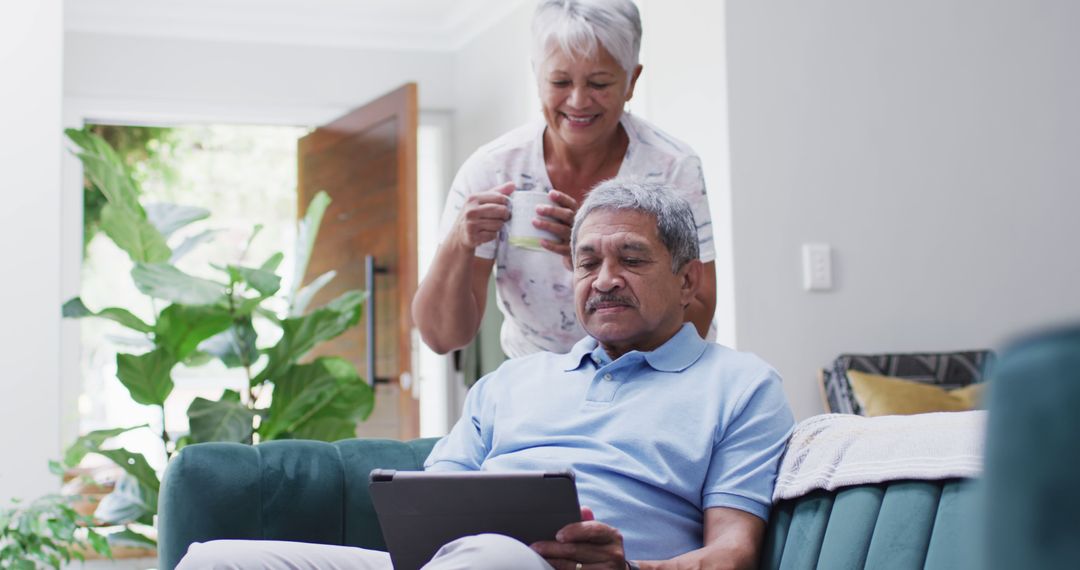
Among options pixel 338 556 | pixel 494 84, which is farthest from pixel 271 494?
pixel 494 84

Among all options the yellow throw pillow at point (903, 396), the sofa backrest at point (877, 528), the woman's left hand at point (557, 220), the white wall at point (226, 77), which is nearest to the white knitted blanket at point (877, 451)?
the sofa backrest at point (877, 528)

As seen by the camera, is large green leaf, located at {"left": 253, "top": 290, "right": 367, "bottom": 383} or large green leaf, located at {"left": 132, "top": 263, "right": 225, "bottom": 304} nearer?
large green leaf, located at {"left": 132, "top": 263, "right": 225, "bottom": 304}

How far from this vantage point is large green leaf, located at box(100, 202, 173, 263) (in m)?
3.06

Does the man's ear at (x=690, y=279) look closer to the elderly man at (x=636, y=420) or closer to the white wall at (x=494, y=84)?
the elderly man at (x=636, y=420)

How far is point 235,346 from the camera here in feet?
10.5

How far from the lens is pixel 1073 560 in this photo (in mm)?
398

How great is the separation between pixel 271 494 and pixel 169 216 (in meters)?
1.55

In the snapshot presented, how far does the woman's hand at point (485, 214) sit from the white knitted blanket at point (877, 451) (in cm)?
59

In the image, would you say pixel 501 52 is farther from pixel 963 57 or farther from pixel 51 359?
pixel 51 359

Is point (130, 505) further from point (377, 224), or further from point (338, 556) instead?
point (377, 224)

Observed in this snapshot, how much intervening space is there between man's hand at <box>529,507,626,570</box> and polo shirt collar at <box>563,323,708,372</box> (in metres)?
0.37

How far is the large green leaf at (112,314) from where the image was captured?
3.02m

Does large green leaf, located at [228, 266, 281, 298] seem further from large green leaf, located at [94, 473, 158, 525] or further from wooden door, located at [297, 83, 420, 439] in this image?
wooden door, located at [297, 83, 420, 439]

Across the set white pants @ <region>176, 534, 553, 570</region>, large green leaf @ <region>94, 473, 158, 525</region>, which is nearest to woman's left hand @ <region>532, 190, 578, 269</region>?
white pants @ <region>176, 534, 553, 570</region>
